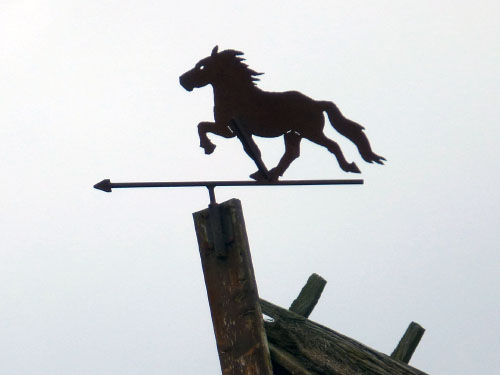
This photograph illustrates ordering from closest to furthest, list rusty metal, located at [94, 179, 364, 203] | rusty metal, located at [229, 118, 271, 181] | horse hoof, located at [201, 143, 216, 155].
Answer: rusty metal, located at [94, 179, 364, 203] → rusty metal, located at [229, 118, 271, 181] → horse hoof, located at [201, 143, 216, 155]

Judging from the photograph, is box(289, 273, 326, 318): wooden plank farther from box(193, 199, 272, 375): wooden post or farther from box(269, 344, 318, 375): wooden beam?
box(193, 199, 272, 375): wooden post

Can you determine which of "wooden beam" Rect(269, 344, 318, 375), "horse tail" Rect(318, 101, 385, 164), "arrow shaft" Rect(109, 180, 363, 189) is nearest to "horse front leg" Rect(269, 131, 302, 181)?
"arrow shaft" Rect(109, 180, 363, 189)

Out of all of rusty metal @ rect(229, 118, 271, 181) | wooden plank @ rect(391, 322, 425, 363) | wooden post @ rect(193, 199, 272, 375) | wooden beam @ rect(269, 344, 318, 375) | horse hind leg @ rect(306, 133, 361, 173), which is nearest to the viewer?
wooden post @ rect(193, 199, 272, 375)

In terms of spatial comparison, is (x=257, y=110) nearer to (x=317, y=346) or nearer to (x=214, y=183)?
(x=214, y=183)

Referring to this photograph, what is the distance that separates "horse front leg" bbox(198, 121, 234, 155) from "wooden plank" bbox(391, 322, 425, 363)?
4.50 feet

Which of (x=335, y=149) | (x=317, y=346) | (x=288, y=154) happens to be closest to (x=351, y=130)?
(x=335, y=149)

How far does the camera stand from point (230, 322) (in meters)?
3.18

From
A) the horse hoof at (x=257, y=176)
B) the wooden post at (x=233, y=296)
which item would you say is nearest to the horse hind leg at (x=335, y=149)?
the horse hoof at (x=257, y=176)

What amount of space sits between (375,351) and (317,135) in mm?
1062

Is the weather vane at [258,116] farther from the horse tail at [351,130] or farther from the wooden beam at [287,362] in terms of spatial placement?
the wooden beam at [287,362]

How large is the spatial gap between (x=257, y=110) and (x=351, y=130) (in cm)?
66

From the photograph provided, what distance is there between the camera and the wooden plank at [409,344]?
4.39 metres

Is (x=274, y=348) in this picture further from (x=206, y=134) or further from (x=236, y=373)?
(x=206, y=134)

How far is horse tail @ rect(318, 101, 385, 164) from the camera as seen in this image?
423cm
